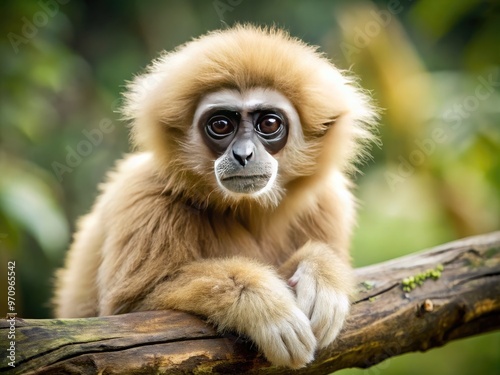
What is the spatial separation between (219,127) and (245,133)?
0.18 m

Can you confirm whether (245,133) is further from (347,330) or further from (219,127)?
(347,330)

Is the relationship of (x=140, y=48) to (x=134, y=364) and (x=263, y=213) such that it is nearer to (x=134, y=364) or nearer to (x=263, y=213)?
(x=263, y=213)

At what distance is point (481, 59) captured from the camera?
5289 mm

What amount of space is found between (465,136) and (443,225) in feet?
7.09

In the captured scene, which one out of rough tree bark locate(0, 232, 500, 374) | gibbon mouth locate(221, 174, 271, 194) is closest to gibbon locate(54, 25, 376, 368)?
gibbon mouth locate(221, 174, 271, 194)

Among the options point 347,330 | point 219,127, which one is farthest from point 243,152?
point 347,330

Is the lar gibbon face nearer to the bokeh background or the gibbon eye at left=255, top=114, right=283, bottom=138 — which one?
the gibbon eye at left=255, top=114, right=283, bottom=138

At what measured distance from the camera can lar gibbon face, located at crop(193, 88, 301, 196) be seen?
360 centimetres

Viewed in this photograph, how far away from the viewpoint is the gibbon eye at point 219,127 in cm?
372

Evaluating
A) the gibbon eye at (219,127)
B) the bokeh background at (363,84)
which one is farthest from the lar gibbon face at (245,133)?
the bokeh background at (363,84)

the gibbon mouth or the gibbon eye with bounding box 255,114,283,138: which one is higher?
the gibbon eye with bounding box 255,114,283,138

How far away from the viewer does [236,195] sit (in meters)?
3.69

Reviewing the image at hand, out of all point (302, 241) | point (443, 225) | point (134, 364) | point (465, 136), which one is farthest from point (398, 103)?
point (134, 364)

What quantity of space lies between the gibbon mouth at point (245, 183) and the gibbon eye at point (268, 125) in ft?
0.98
